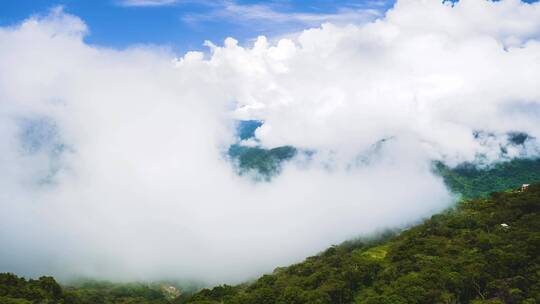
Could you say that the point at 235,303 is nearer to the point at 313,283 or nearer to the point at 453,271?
the point at 313,283

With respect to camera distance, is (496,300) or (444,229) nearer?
(496,300)

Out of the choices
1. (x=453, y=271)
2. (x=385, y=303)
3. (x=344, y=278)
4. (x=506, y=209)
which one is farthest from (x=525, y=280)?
(x=506, y=209)

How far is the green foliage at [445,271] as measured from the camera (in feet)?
286

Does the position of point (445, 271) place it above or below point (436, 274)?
above

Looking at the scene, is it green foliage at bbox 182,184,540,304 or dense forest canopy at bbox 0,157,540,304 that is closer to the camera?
green foliage at bbox 182,184,540,304

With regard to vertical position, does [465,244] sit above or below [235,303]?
above

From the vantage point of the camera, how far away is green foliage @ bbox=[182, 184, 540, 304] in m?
87.3

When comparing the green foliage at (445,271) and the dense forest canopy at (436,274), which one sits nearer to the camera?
the green foliage at (445,271)

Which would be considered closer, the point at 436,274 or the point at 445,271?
the point at 436,274

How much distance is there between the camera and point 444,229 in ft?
442

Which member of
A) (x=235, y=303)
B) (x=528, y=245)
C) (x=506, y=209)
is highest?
(x=506, y=209)

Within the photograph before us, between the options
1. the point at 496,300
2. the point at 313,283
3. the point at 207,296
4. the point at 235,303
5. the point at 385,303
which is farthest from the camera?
the point at 207,296

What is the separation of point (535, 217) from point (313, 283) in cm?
6015

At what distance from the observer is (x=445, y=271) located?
314 ft
